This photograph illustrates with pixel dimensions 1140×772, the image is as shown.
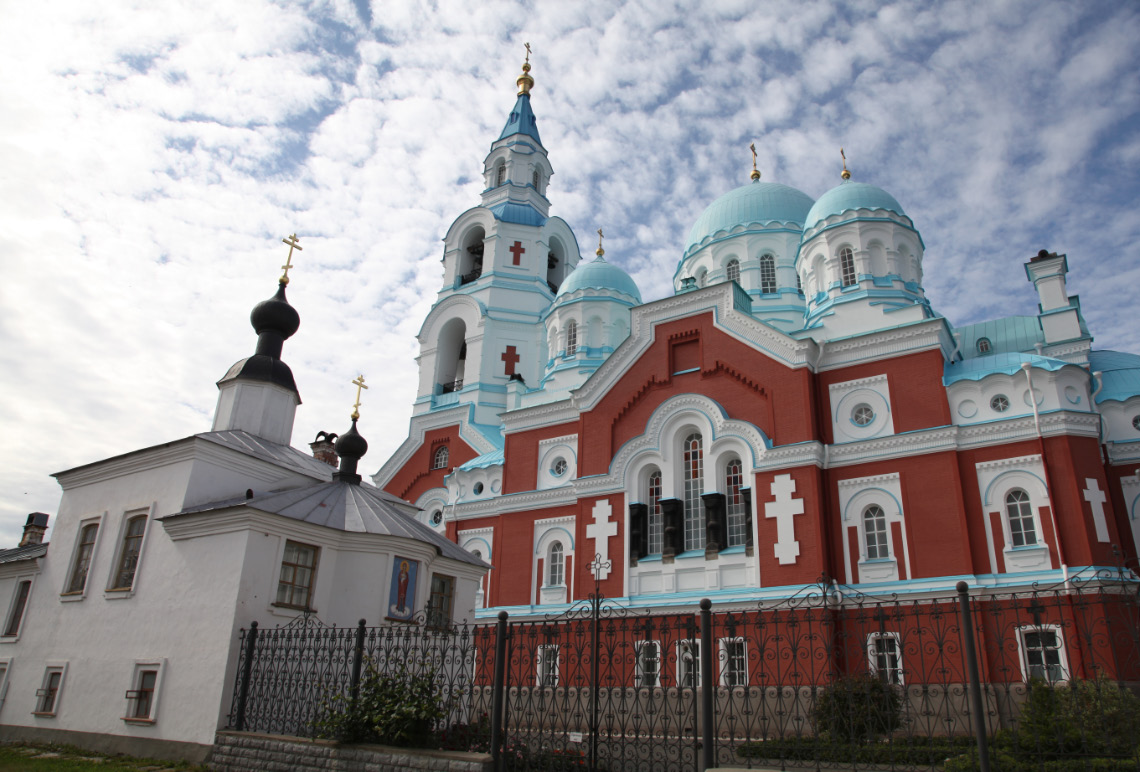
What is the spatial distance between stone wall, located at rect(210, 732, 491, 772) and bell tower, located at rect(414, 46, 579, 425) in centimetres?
1570

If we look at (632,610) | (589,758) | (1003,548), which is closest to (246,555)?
(589,758)

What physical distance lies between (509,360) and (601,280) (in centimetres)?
415

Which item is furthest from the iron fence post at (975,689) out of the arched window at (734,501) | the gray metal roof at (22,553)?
the gray metal roof at (22,553)

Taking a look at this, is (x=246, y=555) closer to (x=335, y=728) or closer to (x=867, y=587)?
(x=335, y=728)

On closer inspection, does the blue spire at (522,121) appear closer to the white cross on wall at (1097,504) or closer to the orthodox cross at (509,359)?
the orthodox cross at (509,359)

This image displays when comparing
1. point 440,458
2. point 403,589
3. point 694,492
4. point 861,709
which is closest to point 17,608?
point 403,589

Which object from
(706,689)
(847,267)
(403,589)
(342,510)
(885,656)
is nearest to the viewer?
(706,689)

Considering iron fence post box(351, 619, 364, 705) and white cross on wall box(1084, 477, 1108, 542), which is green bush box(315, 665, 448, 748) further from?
white cross on wall box(1084, 477, 1108, 542)

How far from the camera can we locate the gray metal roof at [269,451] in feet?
44.6

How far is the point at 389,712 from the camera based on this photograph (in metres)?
8.48

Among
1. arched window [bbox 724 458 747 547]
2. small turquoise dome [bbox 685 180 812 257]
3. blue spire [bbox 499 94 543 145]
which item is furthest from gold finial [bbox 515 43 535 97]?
arched window [bbox 724 458 747 547]

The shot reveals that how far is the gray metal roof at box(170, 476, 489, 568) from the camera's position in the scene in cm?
1186

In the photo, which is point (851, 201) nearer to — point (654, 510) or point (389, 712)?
point (654, 510)

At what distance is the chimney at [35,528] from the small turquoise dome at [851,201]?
26.5 metres
